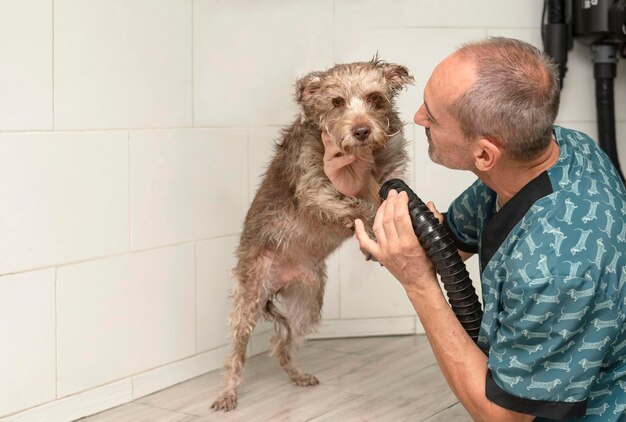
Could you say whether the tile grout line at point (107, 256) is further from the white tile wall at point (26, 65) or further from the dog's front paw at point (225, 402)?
the dog's front paw at point (225, 402)

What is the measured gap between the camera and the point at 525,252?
1781 mm

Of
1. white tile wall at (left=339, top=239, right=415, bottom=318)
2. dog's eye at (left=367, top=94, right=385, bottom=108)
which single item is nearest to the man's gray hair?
dog's eye at (left=367, top=94, right=385, bottom=108)

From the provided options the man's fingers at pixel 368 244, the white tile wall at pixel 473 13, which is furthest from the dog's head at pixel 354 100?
the white tile wall at pixel 473 13

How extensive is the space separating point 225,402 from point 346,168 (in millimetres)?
912

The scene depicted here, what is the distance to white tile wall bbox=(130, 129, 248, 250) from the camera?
3002 millimetres

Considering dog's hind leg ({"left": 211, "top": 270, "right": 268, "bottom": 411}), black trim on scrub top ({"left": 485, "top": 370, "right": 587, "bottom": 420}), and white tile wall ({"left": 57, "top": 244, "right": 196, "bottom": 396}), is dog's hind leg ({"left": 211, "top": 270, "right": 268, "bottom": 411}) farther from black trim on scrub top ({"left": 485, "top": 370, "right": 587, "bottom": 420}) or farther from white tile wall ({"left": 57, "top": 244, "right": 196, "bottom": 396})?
black trim on scrub top ({"left": 485, "top": 370, "right": 587, "bottom": 420})

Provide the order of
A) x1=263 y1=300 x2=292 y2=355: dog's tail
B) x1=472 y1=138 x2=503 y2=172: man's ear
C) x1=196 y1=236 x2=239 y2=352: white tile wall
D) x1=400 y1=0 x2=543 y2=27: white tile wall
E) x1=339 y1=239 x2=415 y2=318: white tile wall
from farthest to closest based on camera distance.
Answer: x1=339 y1=239 x2=415 y2=318: white tile wall < x1=400 y1=0 x2=543 y2=27: white tile wall < x1=196 y1=236 x2=239 y2=352: white tile wall < x1=263 y1=300 x2=292 y2=355: dog's tail < x1=472 y1=138 x2=503 y2=172: man's ear

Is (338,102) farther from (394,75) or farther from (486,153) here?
(486,153)

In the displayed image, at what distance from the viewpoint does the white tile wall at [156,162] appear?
2.62 metres

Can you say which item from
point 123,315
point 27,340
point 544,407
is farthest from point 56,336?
point 544,407

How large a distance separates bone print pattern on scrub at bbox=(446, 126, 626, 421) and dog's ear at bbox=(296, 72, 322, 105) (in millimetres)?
993

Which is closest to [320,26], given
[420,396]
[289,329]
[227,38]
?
[227,38]

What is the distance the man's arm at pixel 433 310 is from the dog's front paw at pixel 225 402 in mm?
1104

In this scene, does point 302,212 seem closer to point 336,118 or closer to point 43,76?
point 336,118
